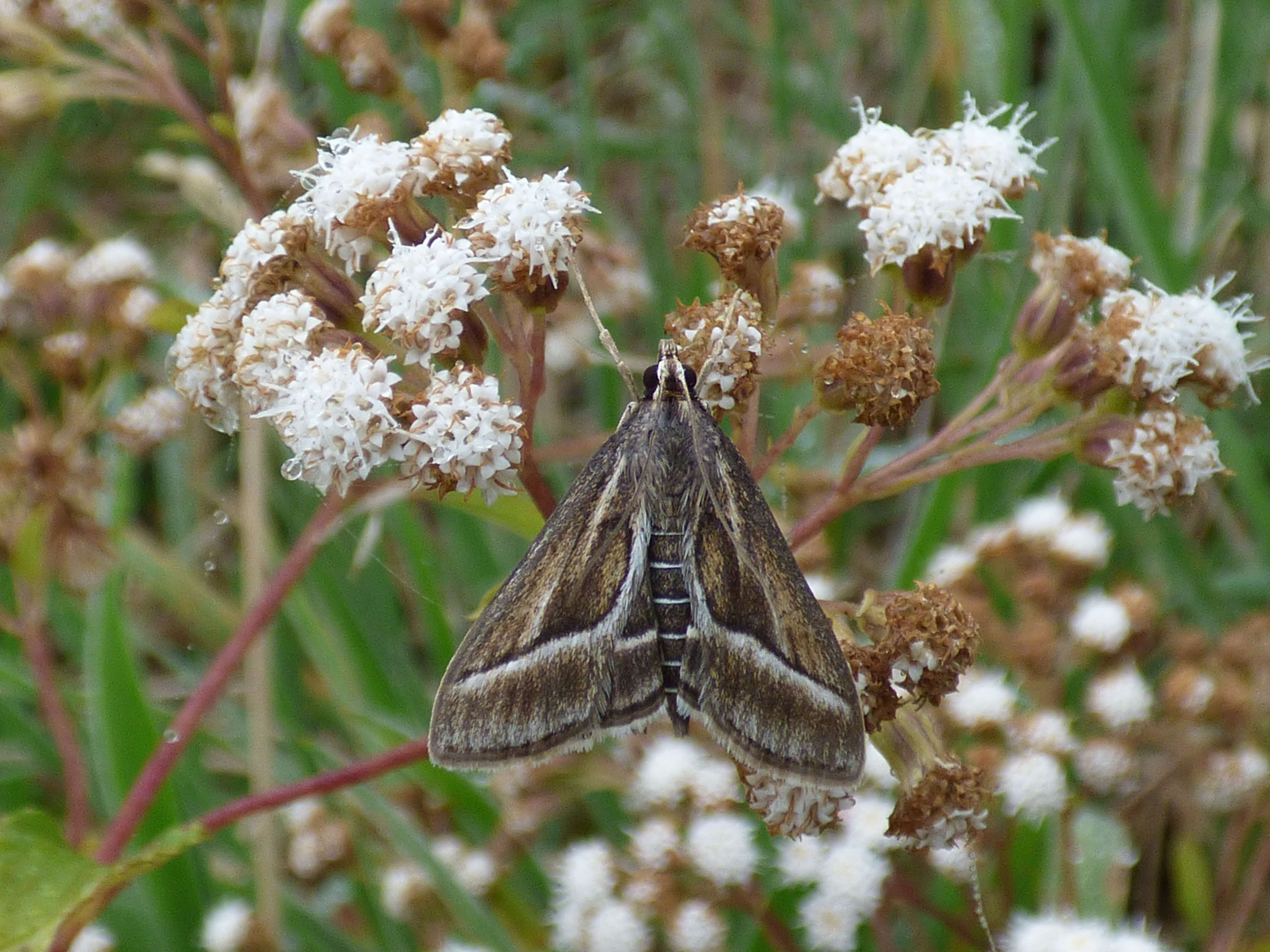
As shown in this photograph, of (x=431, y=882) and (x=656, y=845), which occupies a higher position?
(x=656, y=845)

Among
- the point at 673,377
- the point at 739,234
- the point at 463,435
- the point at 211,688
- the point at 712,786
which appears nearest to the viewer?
the point at 463,435

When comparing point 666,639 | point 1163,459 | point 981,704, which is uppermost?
point 1163,459

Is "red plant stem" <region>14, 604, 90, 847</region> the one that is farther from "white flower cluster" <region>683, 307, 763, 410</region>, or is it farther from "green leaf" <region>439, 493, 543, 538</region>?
"white flower cluster" <region>683, 307, 763, 410</region>

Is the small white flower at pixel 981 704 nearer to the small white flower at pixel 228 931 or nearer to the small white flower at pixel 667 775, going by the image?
the small white flower at pixel 667 775

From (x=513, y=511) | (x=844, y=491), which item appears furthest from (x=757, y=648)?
(x=513, y=511)

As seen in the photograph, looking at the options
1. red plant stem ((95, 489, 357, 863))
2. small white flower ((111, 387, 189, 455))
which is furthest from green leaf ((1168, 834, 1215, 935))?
small white flower ((111, 387, 189, 455))

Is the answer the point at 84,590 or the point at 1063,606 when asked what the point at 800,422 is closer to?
the point at 1063,606

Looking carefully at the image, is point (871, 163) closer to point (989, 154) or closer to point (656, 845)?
point (989, 154)

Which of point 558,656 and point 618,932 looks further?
point 618,932
